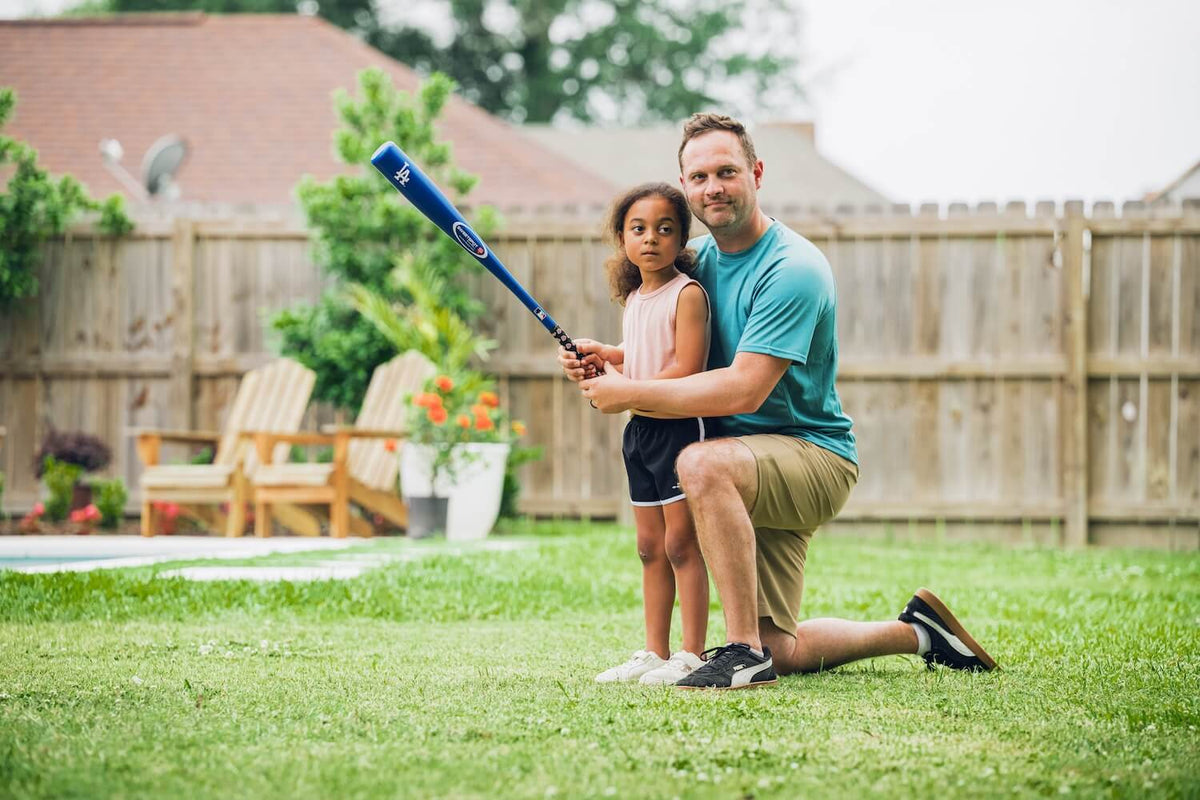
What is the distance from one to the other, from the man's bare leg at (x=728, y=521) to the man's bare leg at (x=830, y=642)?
0.80 ft

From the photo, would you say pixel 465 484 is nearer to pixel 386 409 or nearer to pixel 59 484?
pixel 386 409

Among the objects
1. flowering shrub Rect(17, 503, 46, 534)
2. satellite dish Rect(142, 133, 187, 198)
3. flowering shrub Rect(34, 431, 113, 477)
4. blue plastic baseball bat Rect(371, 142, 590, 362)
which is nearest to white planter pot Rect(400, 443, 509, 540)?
flowering shrub Rect(34, 431, 113, 477)

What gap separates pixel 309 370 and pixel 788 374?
5626mm


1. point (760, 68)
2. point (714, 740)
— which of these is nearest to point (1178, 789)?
point (714, 740)

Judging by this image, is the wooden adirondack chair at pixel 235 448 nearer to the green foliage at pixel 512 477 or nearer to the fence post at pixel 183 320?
the fence post at pixel 183 320

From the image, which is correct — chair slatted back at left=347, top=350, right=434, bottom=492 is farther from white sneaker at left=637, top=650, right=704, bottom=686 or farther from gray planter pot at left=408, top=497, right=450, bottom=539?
white sneaker at left=637, top=650, right=704, bottom=686

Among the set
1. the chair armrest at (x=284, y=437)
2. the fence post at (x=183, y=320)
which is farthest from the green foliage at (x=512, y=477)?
the fence post at (x=183, y=320)

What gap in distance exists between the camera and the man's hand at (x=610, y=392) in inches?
121

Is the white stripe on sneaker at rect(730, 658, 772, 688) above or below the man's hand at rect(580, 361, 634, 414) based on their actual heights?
below

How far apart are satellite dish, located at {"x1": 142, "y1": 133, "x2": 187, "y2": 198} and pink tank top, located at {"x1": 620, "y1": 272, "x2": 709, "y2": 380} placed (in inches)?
410

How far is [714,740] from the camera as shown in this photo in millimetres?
2367

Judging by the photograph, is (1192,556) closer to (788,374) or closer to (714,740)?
(788,374)

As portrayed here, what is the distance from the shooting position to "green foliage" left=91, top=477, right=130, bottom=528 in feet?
27.5

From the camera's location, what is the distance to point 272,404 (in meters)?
8.33
